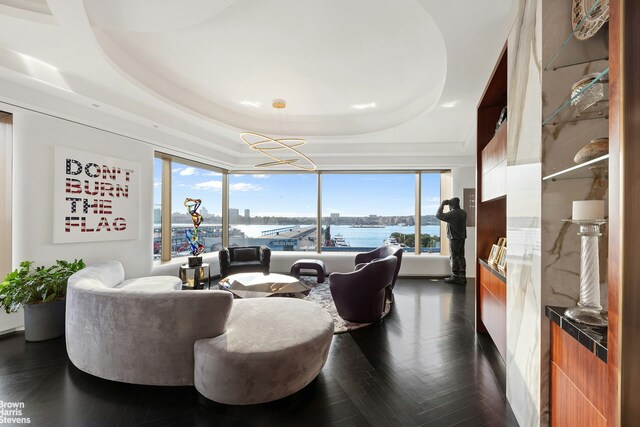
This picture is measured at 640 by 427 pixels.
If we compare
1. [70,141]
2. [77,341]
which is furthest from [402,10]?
[70,141]

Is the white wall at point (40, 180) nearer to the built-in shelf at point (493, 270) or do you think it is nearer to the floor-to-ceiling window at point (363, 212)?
the floor-to-ceiling window at point (363, 212)

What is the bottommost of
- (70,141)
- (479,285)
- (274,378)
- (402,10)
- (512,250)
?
(274,378)

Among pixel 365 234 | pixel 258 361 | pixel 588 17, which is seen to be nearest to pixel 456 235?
pixel 365 234

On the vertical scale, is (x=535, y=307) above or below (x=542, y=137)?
below

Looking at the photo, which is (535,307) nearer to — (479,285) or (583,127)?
(583,127)

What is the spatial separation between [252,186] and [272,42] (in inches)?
186

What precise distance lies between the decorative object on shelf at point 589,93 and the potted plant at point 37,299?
16.1ft

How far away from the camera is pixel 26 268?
3.29m

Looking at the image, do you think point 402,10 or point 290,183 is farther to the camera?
point 290,183

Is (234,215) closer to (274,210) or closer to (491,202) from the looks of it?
(274,210)

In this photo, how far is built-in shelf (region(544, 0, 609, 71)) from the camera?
1.52 m

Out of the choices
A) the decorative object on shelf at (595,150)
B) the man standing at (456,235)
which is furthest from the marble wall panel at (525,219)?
the man standing at (456,235)

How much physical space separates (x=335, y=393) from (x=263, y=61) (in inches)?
137

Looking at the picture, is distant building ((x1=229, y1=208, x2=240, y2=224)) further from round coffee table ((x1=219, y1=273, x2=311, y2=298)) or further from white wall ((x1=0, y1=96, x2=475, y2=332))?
round coffee table ((x1=219, y1=273, x2=311, y2=298))
